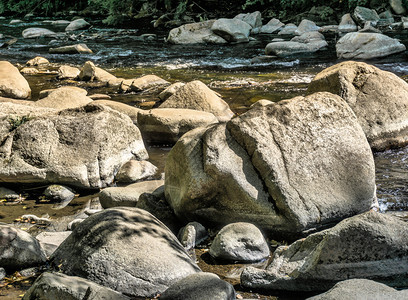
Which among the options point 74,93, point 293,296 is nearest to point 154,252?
point 293,296

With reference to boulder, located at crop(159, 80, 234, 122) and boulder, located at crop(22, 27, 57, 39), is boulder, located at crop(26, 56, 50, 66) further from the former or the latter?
boulder, located at crop(159, 80, 234, 122)

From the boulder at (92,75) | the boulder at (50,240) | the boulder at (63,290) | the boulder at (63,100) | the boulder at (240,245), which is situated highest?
the boulder at (63,290)

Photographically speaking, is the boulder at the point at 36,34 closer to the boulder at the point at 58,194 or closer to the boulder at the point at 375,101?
the boulder at the point at 375,101

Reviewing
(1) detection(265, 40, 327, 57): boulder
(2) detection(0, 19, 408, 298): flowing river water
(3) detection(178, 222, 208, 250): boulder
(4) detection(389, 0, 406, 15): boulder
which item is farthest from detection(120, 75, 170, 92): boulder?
(4) detection(389, 0, 406, 15): boulder

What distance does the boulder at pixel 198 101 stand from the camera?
8.73 metres

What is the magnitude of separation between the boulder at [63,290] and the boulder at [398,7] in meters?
20.2

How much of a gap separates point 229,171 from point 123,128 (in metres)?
2.38

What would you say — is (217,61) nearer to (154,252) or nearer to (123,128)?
(123,128)

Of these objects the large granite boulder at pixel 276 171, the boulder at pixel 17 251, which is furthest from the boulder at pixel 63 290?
the large granite boulder at pixel 276 171

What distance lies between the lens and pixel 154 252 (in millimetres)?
4145

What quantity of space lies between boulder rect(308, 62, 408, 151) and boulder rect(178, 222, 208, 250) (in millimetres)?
3438

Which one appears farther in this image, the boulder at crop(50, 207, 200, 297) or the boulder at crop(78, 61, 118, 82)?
the boulder at crop(78, 61, 118, 82)

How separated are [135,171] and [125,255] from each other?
8.79ft

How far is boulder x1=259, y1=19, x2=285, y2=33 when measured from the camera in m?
20.8
